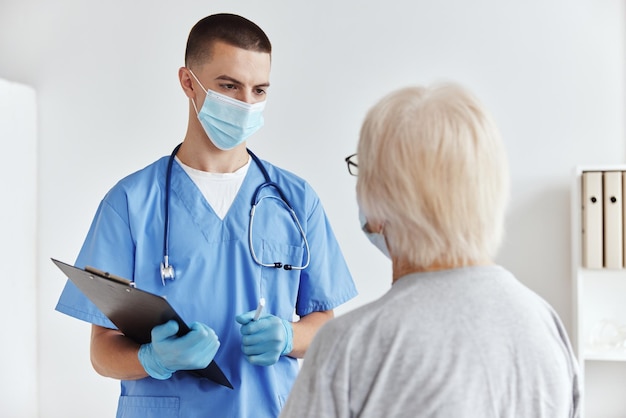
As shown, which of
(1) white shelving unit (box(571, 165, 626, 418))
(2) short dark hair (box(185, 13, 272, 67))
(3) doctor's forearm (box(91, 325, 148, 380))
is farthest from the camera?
(1) white shelving unit (box(571, 165, 626, 418))

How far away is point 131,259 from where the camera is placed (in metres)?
1.58

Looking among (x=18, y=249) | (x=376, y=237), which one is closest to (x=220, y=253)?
(x=376, y=237)

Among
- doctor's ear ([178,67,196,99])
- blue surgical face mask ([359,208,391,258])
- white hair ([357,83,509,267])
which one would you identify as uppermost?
doctor's ear ([178,67,196,99])

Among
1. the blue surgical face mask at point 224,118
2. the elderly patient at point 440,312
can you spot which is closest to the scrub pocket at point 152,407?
the blue surgical face mask at point 224,118

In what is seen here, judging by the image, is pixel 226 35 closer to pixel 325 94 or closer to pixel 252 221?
pixel 252 221

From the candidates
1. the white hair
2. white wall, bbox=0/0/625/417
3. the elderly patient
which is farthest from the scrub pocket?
white wall, bbox=0/0/625/417

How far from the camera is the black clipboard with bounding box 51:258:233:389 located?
1236 mm

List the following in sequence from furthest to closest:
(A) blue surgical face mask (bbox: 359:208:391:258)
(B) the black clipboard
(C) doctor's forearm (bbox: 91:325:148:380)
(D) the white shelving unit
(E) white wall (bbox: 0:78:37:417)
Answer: (E) white wall (bbox: 0:78:37:417) → (D) the white shelving unit → (C) doctor's forearm (bbox: 91:325:148:380) → (B) the black clipboard → (A) blue surgical face mask (bbox: 359:208:391:258)

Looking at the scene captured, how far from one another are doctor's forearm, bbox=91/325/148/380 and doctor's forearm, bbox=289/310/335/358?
0.31m

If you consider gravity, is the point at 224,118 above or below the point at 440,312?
above

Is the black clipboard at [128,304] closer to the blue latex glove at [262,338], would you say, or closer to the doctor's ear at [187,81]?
the blue latex glove at [262,338]

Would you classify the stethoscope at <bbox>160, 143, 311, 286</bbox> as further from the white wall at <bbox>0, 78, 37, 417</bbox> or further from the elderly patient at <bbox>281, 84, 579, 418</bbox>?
the white wall at <bbox>0, 78, 37, 417</bbox>

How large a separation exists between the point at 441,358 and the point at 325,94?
Result: 7.09 feet

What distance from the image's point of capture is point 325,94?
2.94m
